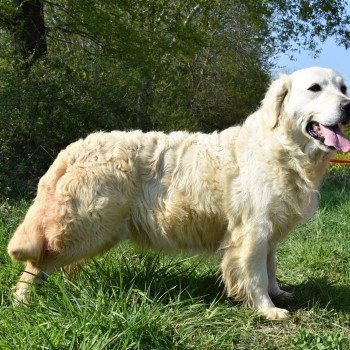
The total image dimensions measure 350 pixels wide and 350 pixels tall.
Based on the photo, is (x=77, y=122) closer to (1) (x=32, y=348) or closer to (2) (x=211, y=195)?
(2) (x=211, y=195)

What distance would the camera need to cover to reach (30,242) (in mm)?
3650

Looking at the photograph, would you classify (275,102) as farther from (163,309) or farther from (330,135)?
(163,309)

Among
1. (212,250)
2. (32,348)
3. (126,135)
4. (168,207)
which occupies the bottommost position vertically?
(32,348)

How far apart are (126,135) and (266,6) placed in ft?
44.3

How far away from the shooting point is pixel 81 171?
3.81 m

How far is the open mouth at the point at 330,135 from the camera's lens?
3664mm

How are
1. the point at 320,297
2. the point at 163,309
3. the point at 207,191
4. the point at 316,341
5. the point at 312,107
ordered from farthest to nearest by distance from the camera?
the point at 320,297, the point at 207,191, the point at 312,107, the point at 163,309, the point at 316,341

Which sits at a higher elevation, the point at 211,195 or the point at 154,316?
the point at 211,195

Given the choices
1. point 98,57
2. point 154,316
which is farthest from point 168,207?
point 98,57

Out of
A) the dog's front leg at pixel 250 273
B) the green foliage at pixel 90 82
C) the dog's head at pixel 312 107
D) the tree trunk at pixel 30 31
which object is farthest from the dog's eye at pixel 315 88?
the tree trunk at pixel 30 31

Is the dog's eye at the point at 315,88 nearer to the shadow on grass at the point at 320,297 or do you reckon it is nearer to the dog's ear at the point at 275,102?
the dog's ear at the point at 275,102

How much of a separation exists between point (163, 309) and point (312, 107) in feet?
6.17

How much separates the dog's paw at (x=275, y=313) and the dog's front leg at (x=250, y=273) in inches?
0.6

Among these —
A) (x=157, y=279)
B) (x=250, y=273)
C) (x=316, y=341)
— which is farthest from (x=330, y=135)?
(x=157, y=279)
